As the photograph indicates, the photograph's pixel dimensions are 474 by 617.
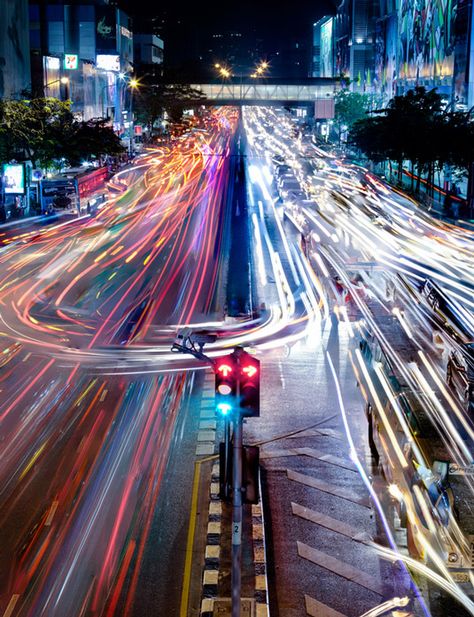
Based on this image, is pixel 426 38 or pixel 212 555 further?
pixel 426 38

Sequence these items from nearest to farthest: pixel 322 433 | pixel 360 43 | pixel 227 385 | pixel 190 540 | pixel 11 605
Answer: pixel 227 385, pixel 11 605, pixel 190 540, pixel 322 433, pixel 360 43

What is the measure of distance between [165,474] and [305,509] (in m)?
2.85

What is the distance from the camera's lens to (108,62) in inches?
4395

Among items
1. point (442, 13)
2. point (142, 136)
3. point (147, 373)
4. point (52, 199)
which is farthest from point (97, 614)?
point (142, 136)

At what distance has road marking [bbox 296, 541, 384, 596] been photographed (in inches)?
474

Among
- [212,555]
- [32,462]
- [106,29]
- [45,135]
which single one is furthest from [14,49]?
[212,555]

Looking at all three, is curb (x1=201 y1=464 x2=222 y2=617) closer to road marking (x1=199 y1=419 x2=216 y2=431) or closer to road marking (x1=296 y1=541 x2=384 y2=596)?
road marking (x1=296 y1=541 x2=384 y2=596)

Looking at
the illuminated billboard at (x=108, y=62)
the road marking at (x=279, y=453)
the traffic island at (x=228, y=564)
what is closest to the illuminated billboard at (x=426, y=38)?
the illuminated billboard at (x=108, y=62)

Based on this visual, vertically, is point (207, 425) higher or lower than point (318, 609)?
lower

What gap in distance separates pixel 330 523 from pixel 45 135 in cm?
5471

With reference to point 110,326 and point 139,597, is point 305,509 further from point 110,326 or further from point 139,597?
point 110,326

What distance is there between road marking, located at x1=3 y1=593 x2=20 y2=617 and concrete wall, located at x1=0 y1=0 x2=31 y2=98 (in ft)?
207

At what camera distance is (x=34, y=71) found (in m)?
79.7

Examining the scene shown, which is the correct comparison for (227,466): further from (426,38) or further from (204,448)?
(426,38)
